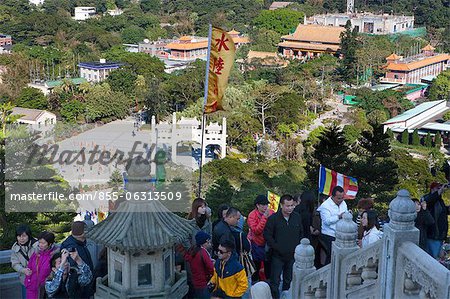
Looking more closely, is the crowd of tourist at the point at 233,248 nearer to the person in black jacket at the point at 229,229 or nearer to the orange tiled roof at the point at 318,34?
the person in black jacket at the point at 229,229

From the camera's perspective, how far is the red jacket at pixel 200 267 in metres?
4.53

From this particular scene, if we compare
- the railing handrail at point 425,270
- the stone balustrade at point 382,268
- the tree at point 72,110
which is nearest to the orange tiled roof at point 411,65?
the tree at point 72,110

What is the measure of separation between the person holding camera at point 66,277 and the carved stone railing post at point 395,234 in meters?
1.89

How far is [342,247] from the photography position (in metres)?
4.00

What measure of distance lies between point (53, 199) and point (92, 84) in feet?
64.7

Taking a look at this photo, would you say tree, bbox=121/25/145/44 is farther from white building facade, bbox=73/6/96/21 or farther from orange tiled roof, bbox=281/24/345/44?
white building facade, bbox=73/6/96/21

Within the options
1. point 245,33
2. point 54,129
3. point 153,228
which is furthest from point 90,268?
point 245,33

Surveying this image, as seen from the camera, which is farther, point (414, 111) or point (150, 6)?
point (150, 6)

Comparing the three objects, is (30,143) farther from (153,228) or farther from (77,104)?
(77,104)

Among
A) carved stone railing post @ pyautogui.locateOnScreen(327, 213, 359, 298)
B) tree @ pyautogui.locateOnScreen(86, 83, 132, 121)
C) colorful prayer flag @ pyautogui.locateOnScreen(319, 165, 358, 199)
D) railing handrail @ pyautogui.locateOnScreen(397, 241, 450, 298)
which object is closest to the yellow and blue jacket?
carved stone railing post @ pyautogui.locateOnScreen(327, 213, 359, 298)

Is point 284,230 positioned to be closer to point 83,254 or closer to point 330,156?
point 83,254

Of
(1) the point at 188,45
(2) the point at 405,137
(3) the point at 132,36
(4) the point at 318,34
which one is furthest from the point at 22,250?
(3) the point at 132,36

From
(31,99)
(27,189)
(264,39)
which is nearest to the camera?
(27,189)

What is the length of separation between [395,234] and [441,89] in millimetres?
33396
